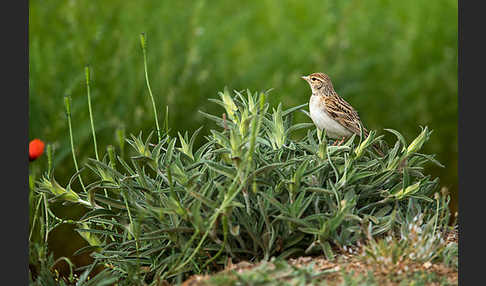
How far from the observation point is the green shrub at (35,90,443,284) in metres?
3.77

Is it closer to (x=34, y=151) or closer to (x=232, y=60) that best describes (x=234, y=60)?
(x=232, y=60)

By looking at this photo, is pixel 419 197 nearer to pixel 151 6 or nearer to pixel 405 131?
pixel 405 131

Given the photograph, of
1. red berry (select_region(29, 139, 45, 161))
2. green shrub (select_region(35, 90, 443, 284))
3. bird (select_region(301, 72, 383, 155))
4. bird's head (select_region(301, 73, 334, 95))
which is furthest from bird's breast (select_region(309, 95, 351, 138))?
red berry (select_region(29, 139, 45, 161))

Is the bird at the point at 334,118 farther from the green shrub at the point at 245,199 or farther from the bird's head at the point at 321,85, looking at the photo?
the green shrub at the point at 245,199

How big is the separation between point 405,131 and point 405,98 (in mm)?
441

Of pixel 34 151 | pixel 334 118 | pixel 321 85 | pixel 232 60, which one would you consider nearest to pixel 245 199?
pixel 34 151

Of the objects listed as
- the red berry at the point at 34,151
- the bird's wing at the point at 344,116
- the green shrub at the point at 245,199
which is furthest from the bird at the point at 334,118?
the red berry at the point at 34,151

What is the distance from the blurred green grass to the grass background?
13mm

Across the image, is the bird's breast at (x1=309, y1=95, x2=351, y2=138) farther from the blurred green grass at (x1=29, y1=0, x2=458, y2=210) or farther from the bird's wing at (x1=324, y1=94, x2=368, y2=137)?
the blurred green grass at (x1=29, y1=0, x2=458, y2=210)

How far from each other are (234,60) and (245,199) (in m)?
4.51

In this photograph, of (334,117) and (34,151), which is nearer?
(34,151)

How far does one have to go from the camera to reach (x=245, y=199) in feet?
12.5

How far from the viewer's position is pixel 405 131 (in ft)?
25.2

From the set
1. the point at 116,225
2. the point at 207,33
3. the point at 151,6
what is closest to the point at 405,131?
the point at 207,33
